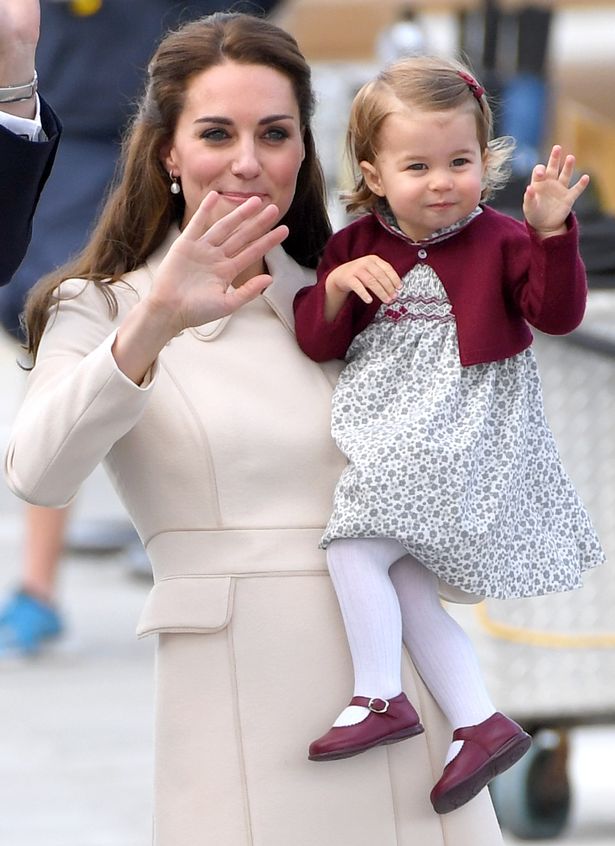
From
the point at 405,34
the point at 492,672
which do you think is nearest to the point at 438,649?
the point at 492,672

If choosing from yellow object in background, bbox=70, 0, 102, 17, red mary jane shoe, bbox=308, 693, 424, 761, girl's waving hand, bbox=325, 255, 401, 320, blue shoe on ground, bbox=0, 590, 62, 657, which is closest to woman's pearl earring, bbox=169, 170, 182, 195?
girl's waving hand, bbox=325, 255, 401, 320

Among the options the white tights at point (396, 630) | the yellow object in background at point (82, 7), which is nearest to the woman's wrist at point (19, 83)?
the white tights at point (396, 630)

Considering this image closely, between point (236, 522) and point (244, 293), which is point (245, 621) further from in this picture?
point (244, 293)

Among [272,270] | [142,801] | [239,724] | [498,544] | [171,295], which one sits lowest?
[142,801]

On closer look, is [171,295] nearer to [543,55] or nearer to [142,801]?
[142,801]

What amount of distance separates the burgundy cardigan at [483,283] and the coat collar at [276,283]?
1.6 inches

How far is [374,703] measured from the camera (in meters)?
1.99

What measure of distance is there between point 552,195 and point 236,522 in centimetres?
50

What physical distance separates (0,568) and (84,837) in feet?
8.28

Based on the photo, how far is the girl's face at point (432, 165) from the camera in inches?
79.7

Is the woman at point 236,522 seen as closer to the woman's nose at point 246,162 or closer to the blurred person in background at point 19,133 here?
the woman's nose at point 246,162

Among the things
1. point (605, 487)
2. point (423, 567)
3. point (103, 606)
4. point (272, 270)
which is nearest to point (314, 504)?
point (423, 567)

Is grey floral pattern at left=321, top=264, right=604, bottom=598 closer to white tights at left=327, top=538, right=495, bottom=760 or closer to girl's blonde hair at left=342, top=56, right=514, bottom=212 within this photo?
white tights at left=327, top=538, right=495, bottom=760

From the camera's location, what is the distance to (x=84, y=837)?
12.2 feet
